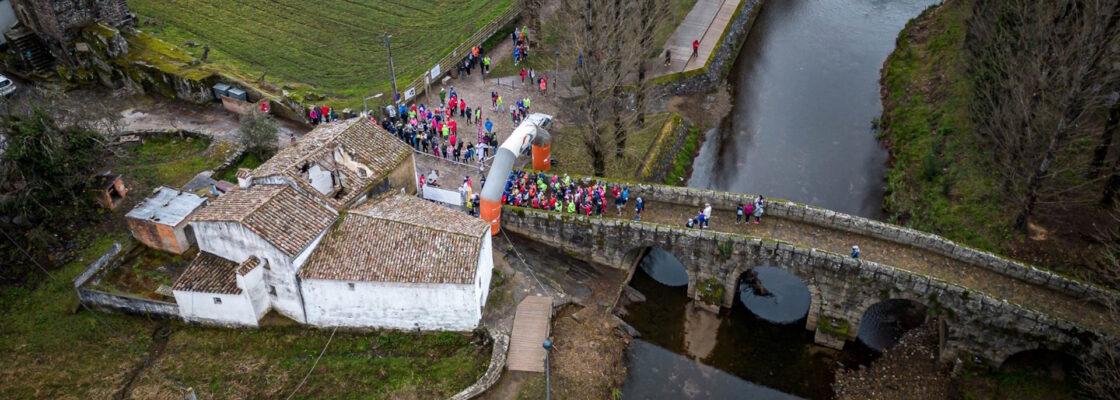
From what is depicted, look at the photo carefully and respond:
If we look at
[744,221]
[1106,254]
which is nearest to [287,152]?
[744,221]

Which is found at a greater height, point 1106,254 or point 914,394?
point 1106,254

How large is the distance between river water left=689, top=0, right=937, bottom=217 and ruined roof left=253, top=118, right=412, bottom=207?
20996 millimetres

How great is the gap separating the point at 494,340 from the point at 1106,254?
27102mm

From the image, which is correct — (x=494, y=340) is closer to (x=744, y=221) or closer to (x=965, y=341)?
(x=744, y=221)

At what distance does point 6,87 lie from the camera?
50781mm

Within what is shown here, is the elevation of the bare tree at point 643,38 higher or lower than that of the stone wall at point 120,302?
higher

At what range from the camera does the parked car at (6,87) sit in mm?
50469

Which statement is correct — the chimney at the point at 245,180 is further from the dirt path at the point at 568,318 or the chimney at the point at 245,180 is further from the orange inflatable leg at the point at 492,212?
the dirt path at the point at 568,318

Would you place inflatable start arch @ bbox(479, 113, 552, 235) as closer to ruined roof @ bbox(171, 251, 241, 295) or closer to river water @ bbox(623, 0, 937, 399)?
river water @ bbox(623, 0, 937, 399)

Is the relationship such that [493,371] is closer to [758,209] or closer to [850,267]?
[758,209]

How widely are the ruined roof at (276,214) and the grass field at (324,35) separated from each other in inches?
644

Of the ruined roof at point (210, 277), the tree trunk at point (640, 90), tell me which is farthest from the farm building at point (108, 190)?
the tree trunk at point (640, 90)

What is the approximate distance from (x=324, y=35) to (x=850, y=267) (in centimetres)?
4257

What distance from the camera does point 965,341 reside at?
121 ft
